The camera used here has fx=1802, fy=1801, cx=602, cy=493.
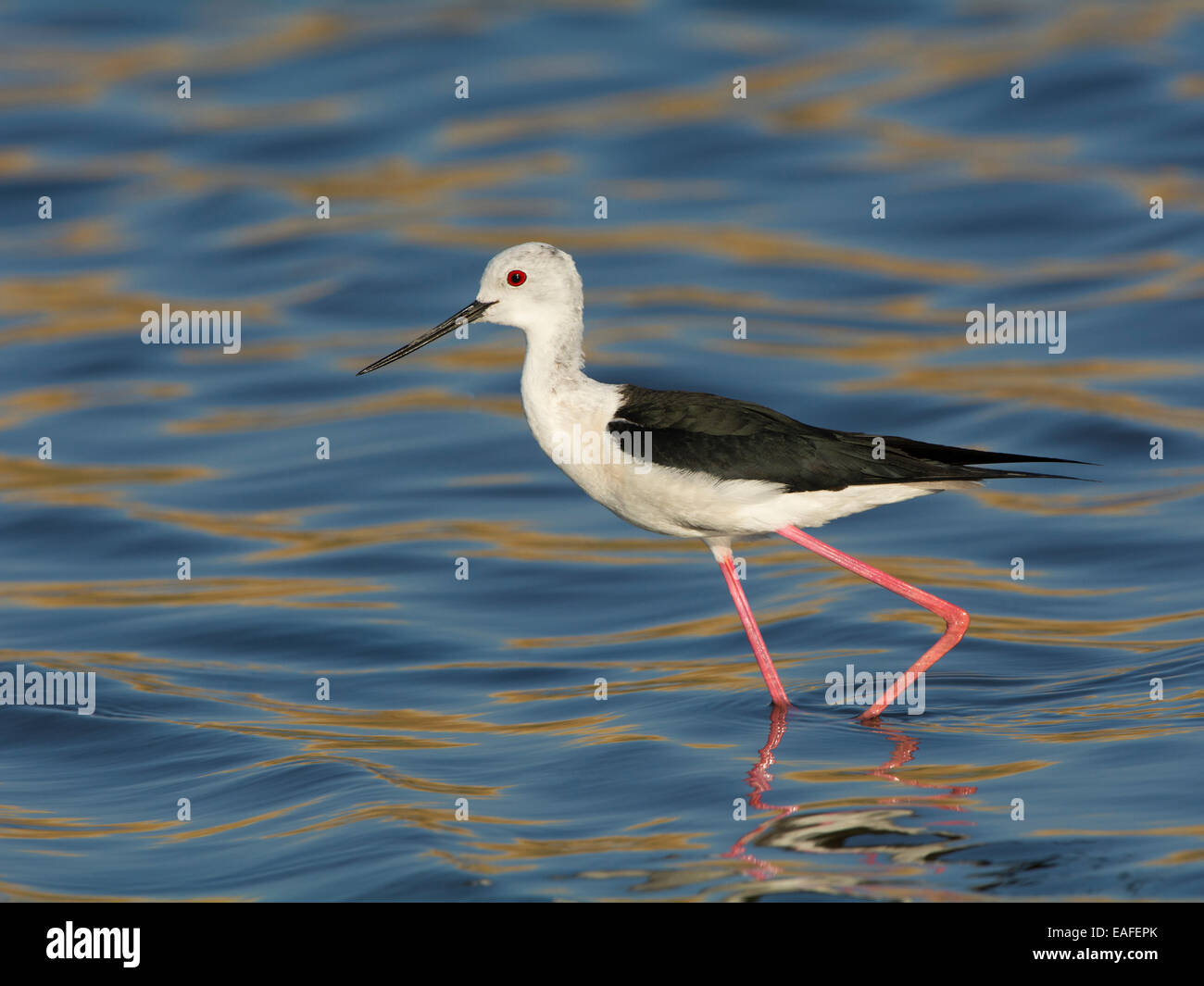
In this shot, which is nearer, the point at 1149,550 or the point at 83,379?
the point at 1149,550

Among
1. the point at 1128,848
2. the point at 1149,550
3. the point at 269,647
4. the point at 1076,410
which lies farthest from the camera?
the point at 1076,410

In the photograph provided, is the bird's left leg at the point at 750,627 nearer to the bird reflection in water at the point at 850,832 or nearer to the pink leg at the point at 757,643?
the pink leg at the point at 757,643

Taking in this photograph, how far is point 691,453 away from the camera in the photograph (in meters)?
8.45

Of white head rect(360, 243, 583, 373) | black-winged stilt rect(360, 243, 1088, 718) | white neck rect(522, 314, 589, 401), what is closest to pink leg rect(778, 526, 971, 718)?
black-winged stilt rect(360, 243, 1088, 718)

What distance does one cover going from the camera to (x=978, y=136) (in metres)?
20.5

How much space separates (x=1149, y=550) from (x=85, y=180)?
13995 mm

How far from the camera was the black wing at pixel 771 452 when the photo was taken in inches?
334

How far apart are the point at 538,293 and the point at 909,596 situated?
2.51 m

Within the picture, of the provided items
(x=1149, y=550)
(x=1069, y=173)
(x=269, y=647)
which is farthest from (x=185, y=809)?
(x=1069, y=173)

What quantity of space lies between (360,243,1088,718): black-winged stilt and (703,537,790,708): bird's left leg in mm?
15

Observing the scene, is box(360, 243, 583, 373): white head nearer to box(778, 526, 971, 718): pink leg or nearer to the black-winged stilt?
the black-winged stilt

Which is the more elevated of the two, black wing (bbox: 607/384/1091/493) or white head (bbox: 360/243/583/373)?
white head (bbox: 360/243/583/373)

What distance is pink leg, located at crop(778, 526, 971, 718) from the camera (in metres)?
8.91

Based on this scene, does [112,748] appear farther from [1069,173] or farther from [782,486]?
[1069,173]
